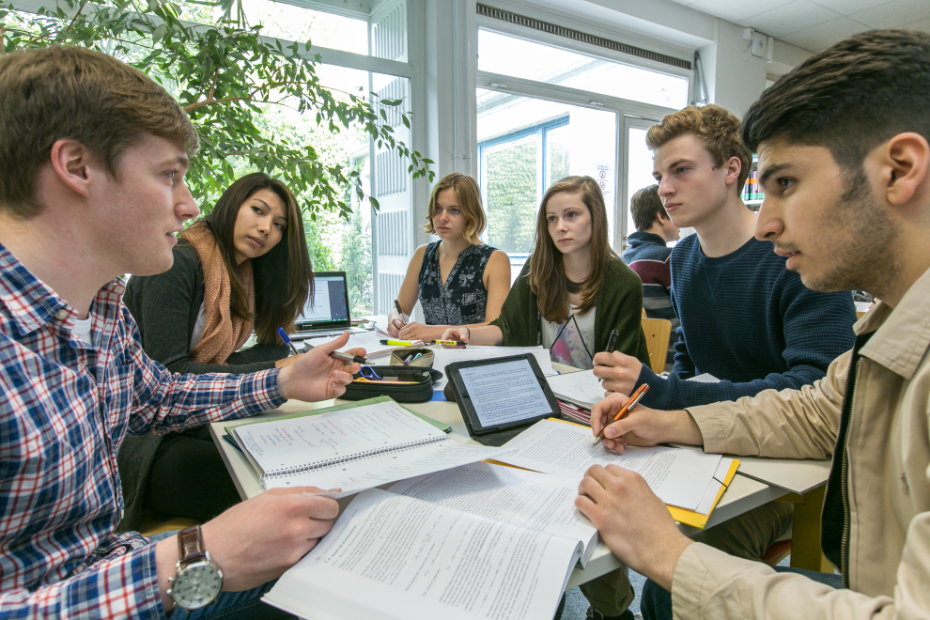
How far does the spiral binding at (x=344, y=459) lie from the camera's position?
0.82 metres

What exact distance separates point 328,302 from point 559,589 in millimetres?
2295

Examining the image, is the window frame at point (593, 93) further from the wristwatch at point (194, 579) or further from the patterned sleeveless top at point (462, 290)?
the wristwatch at point (194, 579)

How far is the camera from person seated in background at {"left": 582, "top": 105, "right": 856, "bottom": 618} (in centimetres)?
116

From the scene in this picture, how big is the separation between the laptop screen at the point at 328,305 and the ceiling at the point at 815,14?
4.09 metres

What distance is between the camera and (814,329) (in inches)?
48.6

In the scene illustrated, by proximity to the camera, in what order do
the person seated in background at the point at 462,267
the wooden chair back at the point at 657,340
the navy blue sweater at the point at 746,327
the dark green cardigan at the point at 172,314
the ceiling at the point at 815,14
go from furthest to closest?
the ceiling at the point at 815,14
the person seated in background at the point at 462,267
the wooden chair back at the point at 657,340
the dark green cardigan at the point at 172,314
the navy blue sweater at the point at 746,327

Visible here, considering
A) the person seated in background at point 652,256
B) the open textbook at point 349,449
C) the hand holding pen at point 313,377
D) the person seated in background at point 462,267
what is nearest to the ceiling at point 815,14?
the person seated in background at point 652,256

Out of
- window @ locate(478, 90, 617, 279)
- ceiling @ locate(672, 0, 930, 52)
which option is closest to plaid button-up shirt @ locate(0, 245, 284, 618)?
window @ locate(478, 90, 617, 279)

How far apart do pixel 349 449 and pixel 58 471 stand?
0.40 m

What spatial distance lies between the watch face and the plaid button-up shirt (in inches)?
0.9

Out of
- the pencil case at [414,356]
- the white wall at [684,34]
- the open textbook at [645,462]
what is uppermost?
the white wall at [684,34]

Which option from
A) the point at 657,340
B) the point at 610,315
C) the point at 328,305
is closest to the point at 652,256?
the point at 657,340

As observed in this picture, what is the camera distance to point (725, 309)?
155 cm

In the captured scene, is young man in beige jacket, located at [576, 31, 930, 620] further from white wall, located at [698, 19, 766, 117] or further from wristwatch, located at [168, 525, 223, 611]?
white wall, located at [698, 19, 766, 117]
